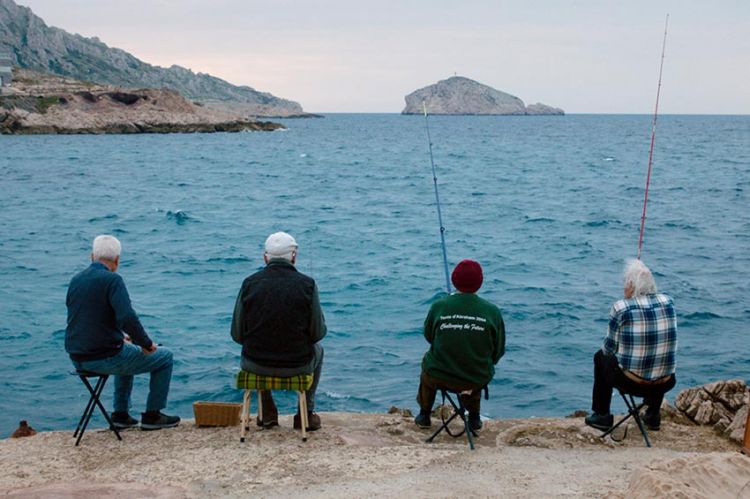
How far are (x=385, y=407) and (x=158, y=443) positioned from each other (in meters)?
4.53

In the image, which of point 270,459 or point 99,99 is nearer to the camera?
point 270,459

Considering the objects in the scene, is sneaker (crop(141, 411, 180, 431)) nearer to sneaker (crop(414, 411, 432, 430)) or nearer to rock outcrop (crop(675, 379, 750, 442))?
sneaker (crop(414, 411, 432, 430))

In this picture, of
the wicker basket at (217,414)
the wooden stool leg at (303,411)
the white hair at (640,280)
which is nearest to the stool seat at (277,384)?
the wooden stool leg at (303,411)

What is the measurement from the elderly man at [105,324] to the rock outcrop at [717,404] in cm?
490

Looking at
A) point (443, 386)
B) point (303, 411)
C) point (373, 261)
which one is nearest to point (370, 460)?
point (303, 411)

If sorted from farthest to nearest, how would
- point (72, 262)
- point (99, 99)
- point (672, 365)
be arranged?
point (99, 99) < point (72, 262) < point (672, 365)

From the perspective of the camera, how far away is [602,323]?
15.7 m

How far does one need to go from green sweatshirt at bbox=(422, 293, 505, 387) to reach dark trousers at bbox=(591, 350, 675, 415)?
3.21 feet

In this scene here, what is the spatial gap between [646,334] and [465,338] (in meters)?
1.48

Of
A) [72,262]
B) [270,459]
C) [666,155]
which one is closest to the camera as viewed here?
[270,459]

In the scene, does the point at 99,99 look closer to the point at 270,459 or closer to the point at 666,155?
the point at 666,155

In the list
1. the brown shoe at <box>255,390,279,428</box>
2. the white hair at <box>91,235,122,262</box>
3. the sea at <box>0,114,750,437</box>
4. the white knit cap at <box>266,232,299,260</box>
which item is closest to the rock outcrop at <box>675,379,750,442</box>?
the sea at <box>0,114,750,437</box>

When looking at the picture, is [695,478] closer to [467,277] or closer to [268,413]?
[467,277]

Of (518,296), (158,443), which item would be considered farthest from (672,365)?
(518,296)
